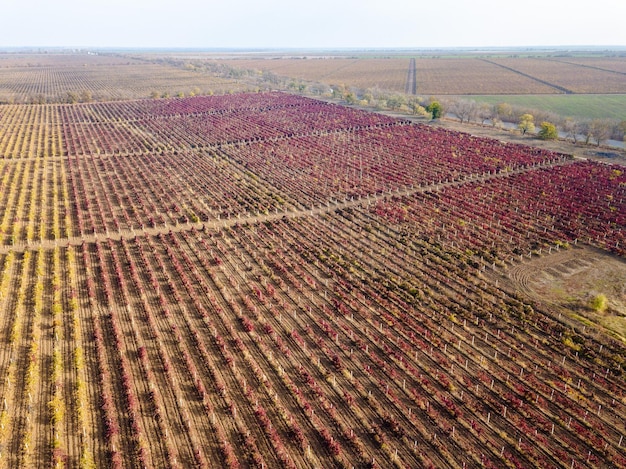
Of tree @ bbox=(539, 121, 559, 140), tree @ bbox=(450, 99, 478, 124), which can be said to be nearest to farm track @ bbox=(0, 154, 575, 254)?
tree @ bbox=(539, 121, 559, 140)

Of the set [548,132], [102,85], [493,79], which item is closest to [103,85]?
[102,85]

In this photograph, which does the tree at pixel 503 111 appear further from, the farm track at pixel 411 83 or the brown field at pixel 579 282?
the brown field at pixel 579 282

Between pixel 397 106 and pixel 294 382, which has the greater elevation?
pixel 397 106

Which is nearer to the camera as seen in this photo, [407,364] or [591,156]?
[407,364]

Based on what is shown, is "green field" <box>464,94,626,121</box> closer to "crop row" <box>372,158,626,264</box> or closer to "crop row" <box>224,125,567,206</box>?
"crop row" <box>224,125,567,206</box>

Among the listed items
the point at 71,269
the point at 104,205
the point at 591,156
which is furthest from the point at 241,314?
the point at 591,156

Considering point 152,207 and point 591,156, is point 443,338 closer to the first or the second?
point 152,207
